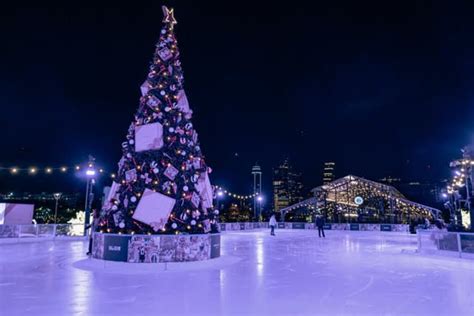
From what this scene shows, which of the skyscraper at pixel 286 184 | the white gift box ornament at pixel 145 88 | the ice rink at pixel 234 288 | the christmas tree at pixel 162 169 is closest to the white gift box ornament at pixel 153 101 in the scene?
the christmas tree at pixel 162 169

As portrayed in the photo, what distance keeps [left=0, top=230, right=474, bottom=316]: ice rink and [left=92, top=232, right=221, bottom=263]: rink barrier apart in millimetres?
327

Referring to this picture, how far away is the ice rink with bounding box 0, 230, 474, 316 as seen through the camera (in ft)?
14.9

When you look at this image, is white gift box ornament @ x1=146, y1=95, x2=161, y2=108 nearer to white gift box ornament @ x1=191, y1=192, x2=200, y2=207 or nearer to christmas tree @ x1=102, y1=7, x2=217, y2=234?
christmas tree @ x1=102, y1=7, x2=217, y2=234

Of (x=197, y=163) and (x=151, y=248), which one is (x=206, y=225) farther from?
(x=197, y=163)

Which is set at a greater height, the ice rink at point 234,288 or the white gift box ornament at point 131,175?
the white gift box ornament at point 131,175

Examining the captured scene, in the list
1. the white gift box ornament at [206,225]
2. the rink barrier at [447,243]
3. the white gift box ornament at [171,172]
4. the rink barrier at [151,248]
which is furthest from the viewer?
the rink barrier at [447,243]

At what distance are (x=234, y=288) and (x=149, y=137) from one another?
503 cm

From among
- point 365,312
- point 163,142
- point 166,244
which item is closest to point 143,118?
point 163,142

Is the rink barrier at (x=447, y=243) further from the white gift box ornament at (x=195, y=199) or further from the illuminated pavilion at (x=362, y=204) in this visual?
the illuminated pavilion at (x=362, y=204)

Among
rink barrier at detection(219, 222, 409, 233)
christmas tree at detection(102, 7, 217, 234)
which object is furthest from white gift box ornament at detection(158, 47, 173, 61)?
rink barrier at detection(219, 222, 409, 233)

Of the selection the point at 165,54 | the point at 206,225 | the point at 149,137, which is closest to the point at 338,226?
the point at 206,225

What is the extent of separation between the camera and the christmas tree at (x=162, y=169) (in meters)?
8.67

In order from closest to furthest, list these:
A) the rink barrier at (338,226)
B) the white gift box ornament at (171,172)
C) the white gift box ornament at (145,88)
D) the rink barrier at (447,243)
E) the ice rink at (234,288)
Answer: the ice rink at (234,288) < the white gift box ornament at (171,172) < the white gift box ornament at (145,88) < the rink barrier at (447,243) < the rink barrier at (338,226)

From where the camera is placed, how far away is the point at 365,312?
4.42 meters
